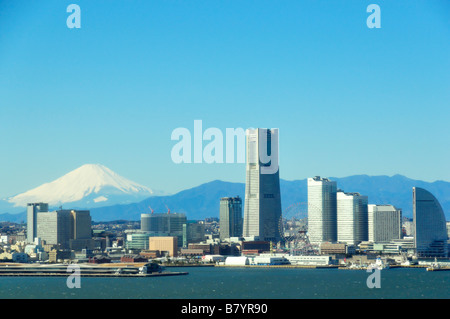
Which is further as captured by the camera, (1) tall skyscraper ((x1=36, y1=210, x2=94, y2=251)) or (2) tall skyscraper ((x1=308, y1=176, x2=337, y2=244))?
(2) tall skyscraper ((x1=308, y1=176, x2=337, y2=244))

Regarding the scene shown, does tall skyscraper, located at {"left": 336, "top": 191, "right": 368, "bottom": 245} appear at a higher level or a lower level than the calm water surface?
higher

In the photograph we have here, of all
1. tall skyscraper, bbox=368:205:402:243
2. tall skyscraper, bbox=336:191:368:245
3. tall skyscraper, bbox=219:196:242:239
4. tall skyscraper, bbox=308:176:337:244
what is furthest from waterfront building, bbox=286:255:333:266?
tall skyscraper, bbox=219:196:242:239

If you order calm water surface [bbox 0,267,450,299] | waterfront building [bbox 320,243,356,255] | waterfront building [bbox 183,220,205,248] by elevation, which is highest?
waterfront building [bbox 183,220,205,248]

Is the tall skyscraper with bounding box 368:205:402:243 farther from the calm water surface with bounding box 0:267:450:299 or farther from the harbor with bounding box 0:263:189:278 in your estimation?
the calm water surface with bounding box 0:267:450:299

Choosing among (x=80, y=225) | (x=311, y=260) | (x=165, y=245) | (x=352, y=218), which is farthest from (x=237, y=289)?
(x=352, y=218)
